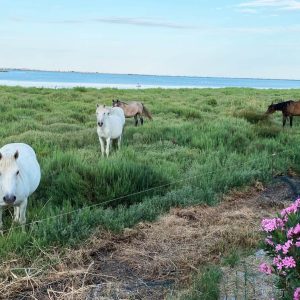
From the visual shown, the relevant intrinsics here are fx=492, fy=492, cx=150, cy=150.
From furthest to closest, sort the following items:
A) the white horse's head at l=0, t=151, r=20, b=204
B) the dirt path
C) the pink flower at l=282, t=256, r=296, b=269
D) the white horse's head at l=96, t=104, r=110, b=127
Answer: the white horse's head at l=96, t=104, r=110, b=127 < the white horse's head at l=0, t=151, r=20, b=204 < the dirt path < the pink flower at l=282, t=256, r=296, b=269

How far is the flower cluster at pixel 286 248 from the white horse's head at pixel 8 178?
2.94m

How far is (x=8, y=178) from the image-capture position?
204 inches

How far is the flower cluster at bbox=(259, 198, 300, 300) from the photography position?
2.85 m

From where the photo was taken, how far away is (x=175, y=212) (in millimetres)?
6273

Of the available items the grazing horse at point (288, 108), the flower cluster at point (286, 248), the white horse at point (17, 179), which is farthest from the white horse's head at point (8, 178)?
the grazing horse at point (288, 108)

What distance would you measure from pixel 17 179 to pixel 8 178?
0.77 feet

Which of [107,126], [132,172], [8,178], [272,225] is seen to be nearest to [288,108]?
[107,126]

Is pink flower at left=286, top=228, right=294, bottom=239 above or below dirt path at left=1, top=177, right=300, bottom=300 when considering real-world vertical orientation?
above

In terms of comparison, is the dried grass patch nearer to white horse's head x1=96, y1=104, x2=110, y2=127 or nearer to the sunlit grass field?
the sunlit grass field

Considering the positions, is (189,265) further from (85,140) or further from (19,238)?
(85,140)

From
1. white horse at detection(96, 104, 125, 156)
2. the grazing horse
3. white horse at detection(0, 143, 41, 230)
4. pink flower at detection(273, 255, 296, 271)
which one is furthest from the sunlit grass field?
pink flower at detection(273, 255, 296, 271)

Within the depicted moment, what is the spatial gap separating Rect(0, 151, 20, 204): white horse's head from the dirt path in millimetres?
894

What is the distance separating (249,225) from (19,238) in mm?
2652

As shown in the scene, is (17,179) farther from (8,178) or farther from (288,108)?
(288,108)
